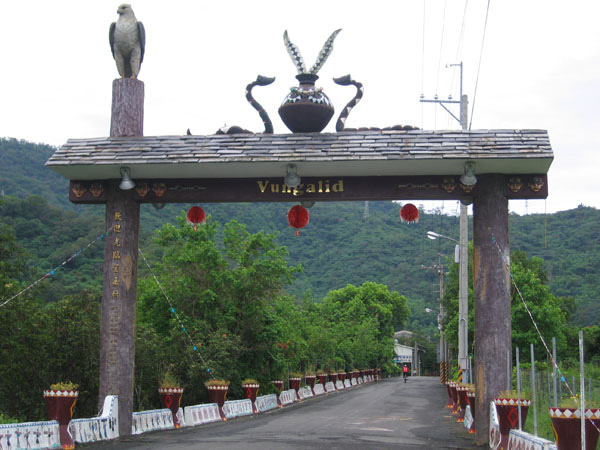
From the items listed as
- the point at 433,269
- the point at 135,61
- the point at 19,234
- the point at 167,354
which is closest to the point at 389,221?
the point at 433,269

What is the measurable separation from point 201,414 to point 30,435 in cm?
732

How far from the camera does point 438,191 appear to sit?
44.8ft

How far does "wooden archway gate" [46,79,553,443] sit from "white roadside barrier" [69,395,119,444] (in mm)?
228

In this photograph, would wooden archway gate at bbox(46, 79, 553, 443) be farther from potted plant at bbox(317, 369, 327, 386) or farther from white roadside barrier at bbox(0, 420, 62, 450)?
potted plant at bbox(317, 369, 327, 386)

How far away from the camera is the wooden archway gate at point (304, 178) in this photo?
13.0 metres

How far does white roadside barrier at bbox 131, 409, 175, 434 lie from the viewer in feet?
48.0

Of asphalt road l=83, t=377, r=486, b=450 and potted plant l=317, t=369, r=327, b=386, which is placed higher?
asphalt road l=83, t=377, r=486, b=450

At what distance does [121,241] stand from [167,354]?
30.5 feet

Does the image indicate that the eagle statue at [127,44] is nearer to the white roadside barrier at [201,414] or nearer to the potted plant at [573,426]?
the white roadside barrier at [201,414]

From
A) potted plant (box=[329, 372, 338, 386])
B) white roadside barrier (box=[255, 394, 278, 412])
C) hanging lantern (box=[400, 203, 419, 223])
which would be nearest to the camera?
hanging lantern (box=[400, 203, 419, 223])

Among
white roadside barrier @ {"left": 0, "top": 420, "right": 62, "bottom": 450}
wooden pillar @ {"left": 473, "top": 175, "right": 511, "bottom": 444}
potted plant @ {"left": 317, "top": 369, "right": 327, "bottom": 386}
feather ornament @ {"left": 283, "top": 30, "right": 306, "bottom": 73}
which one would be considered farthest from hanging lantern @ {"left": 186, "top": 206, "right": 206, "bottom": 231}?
potted plant @ {"left": 317, "top": 369, "right": 327, "bottom": 386}

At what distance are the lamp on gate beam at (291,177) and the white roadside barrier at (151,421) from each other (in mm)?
5634

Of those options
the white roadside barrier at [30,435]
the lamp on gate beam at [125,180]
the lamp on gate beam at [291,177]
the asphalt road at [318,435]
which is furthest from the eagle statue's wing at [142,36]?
the asphalt road at [318,435]

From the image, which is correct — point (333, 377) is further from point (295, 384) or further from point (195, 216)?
point (195, 216)
